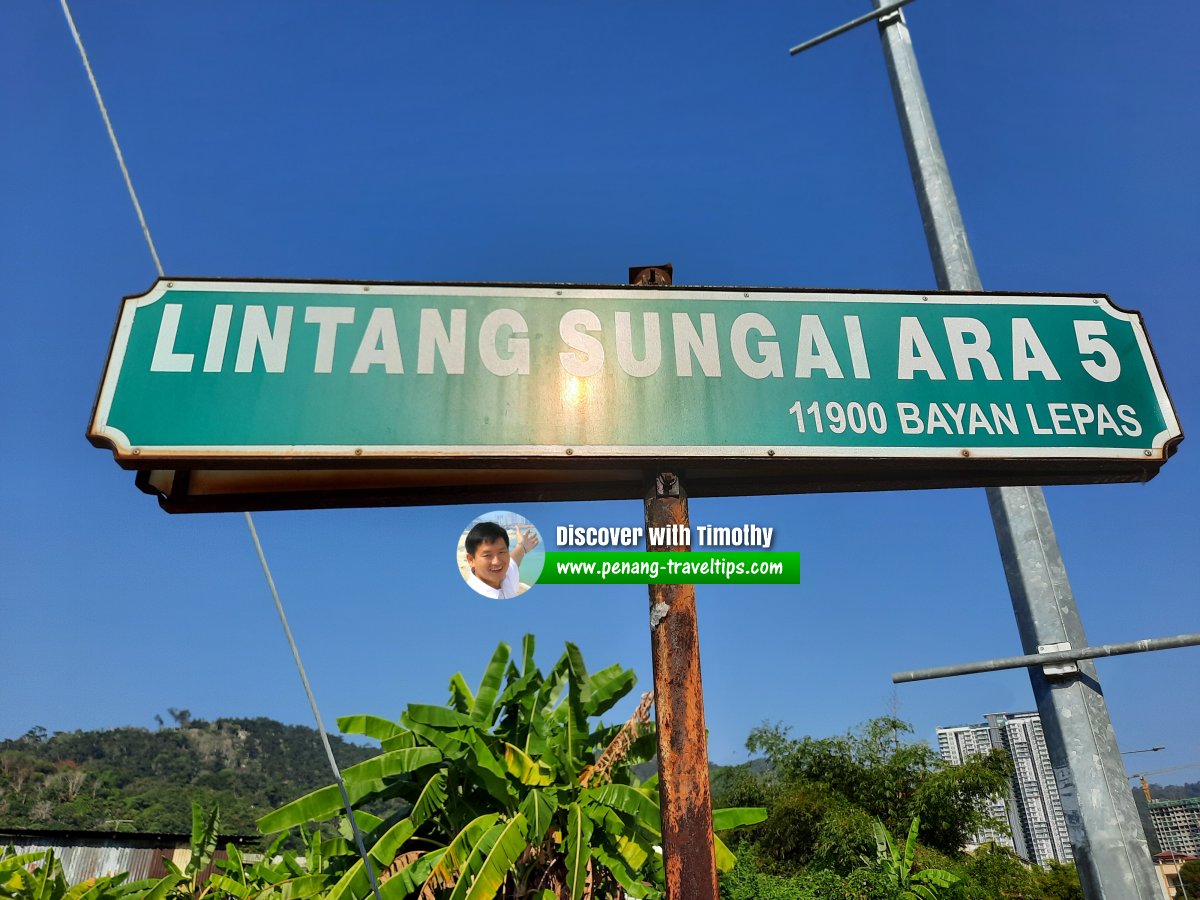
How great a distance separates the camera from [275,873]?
39.9ft

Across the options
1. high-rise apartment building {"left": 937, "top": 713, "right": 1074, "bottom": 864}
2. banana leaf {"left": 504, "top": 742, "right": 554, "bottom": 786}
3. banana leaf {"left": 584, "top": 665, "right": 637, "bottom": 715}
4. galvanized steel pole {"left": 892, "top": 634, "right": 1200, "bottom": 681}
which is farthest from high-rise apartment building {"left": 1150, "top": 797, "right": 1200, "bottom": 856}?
galvanized steel pole {"left": 892, "top": 634, "right": 1200, "bottom": 681}

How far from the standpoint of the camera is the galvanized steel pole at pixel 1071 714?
6.58 ft

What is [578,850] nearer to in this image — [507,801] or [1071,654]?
[507,801]

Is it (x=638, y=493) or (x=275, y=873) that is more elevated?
(x=638, y=493)

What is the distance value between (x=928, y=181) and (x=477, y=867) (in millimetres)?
6999

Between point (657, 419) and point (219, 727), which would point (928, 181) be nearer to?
point (657, 419)

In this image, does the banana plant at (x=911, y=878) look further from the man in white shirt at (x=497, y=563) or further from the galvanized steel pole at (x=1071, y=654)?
the man in white shirt at (x=497, y=563)

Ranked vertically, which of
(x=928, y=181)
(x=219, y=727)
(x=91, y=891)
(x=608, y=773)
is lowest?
(x=91, y=891)

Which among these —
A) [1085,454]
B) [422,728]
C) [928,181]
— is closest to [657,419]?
[1085,454]

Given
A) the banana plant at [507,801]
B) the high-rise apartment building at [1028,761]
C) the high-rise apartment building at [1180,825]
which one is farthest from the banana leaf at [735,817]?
the high-rise apartment building at [1028,761]

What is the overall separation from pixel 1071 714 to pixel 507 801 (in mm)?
7674

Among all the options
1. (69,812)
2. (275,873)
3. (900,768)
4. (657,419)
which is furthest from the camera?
(69,812)

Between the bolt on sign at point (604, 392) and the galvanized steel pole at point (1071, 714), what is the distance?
0.59ft

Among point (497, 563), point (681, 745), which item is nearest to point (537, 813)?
point (497, 563)
